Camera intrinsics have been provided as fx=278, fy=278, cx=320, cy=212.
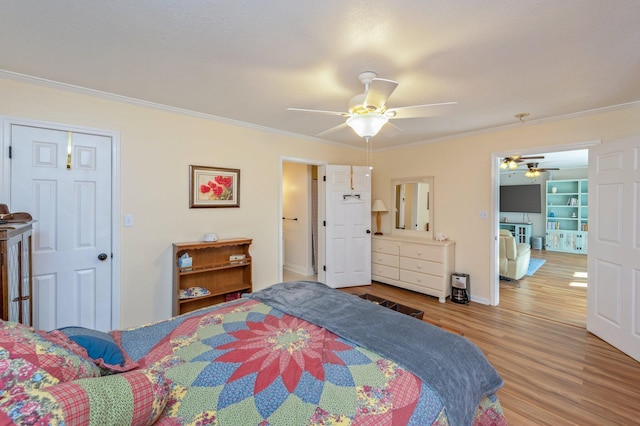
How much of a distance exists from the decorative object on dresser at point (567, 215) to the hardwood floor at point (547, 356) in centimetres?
384

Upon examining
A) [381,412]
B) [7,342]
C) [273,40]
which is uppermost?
[273,40]

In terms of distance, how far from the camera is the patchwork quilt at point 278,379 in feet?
3.18

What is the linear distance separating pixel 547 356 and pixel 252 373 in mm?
2814

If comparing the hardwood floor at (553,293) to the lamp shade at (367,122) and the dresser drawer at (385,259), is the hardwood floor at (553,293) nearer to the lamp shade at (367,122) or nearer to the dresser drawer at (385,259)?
the dresser drawer at (385,259)

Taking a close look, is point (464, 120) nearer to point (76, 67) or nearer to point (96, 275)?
point (76, 67)

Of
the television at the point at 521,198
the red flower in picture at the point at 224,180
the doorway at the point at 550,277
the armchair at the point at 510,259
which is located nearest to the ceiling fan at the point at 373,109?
the red flower in picture at the point at 224,180

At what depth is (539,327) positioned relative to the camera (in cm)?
312

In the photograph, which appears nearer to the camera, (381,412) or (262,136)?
(381,412)

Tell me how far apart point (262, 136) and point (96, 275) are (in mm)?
2391

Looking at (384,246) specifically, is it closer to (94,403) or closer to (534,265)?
(534,265)

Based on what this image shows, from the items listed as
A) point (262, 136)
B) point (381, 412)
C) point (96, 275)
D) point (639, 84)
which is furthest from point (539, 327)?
point (96, 275)

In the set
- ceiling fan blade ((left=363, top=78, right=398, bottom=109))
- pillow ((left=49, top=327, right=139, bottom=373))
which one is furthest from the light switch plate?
ceiling fan blade ((left=363, top=78, right=398, bottom=109))

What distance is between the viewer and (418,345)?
1.40 meters

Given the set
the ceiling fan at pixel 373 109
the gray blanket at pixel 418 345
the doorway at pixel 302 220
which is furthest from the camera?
the doorway at pixel 302 220
